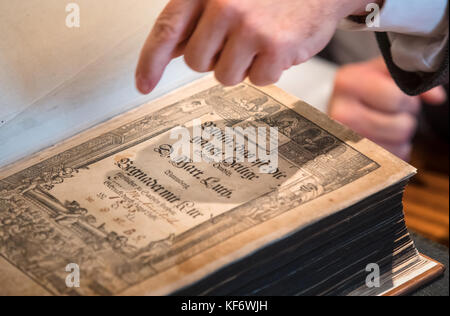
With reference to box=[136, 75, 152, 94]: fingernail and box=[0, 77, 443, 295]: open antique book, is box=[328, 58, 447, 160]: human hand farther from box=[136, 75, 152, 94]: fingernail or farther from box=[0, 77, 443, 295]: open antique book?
box=[136, 75, 152, 94]: fingernail

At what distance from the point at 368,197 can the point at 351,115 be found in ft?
2.87

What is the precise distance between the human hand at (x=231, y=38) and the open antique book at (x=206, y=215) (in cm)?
10

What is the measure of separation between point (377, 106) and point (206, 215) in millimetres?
927

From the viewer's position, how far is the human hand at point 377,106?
136 cm

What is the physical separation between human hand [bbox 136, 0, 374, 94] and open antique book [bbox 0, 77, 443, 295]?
10 centimetres

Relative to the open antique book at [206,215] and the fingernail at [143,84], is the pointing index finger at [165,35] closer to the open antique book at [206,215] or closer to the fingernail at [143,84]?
the fingernail at [143,84]

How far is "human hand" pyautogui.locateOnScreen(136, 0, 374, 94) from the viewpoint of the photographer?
551 mm

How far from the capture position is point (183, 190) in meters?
0.58

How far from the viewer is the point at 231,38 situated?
1.84ft

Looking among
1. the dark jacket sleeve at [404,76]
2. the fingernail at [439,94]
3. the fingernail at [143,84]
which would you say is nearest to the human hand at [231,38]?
the fingernail at [143,84]

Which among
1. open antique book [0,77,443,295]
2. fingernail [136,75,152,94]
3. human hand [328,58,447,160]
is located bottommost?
open antique book [0,77,443,295]

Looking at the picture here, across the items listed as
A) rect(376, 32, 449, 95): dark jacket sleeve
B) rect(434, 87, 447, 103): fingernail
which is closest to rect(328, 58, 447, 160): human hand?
rect(434, 87, 447, 103): fingernail
